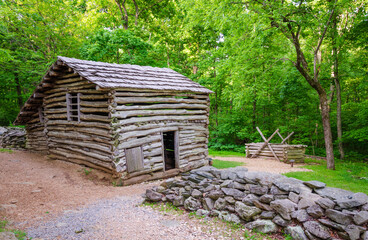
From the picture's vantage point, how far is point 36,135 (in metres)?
12.7

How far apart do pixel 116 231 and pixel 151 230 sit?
0.75 m

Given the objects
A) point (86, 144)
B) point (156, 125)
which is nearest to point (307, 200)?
point (156, 125)

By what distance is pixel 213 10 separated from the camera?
10.4 metres

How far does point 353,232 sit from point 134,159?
6.67 meters

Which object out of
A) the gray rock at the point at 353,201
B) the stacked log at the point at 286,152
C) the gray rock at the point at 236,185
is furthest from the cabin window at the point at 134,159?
the stacked log at the point at 286,152

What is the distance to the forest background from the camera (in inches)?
418

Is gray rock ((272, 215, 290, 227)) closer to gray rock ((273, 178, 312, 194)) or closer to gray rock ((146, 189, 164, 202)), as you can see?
gray rock ((273, 178, 312, 194))

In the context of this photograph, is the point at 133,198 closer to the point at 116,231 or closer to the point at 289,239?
the point at 116,231

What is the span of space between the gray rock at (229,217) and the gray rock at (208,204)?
1.18 feet

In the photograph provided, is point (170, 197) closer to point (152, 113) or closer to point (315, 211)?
point (315, 211)

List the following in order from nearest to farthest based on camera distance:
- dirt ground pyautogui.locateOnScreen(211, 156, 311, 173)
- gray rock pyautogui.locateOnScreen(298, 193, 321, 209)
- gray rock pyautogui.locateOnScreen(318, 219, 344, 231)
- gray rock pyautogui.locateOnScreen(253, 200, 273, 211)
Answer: gray rock pyautogui.locateOnScreen(318, 219, 344, 231)
gray rock pyautogui.locateOnScreen(298, 193, 321, 209)
gray rock pyautogui.locateOnScreen(253, 200, 273, 211)
dirt ground pyautogui.locateOnScreen(211, 156, 311, 173)

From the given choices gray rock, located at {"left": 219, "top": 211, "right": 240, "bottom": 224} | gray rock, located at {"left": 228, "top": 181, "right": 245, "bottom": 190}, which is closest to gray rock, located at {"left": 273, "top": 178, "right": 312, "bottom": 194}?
gray rock, located at {"left": 228, "top": 181, "right": 245, "bottom": 190}

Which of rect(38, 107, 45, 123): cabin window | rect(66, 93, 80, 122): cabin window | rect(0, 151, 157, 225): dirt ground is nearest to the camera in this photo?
rect(0, 151, 157, 225): dirt ground

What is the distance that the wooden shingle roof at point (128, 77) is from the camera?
7.84 meters
